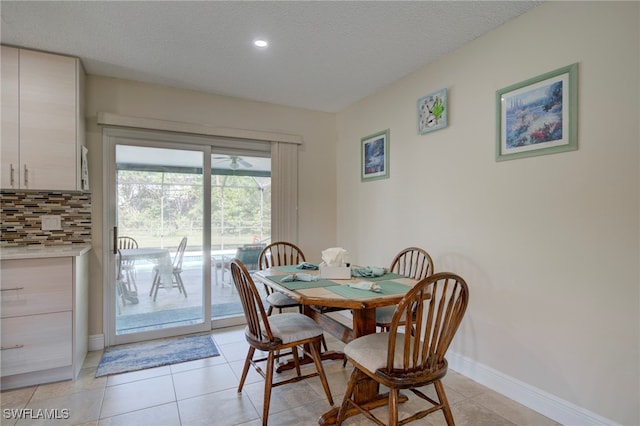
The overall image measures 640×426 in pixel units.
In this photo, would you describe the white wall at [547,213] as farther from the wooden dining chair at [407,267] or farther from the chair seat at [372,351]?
the chair seat at [372,351]

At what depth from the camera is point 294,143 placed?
3.87m

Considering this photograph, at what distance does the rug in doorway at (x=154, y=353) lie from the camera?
2.63 m

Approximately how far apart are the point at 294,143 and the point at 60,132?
7.07 ft

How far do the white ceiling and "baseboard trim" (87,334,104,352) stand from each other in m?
2.35

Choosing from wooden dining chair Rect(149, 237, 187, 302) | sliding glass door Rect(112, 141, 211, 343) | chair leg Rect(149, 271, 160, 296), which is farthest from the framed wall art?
chair leg Rect(149, 271, 160, 296)

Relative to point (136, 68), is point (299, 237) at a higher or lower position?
lower

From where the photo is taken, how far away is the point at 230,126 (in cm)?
356

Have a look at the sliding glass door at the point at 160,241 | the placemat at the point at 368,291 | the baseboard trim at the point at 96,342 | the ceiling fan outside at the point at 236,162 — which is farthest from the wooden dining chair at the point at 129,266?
the placemat at the point at 368,291

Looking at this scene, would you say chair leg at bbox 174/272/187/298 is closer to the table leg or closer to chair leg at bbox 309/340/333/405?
the table leg

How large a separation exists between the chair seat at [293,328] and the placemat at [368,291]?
343 millimetres

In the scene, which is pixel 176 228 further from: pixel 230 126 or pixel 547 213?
pixel 547 213

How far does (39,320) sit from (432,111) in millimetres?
3328

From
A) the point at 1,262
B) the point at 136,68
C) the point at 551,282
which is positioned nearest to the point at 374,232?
the point at 551,282

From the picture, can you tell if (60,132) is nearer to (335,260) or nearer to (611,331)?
(335,260)
